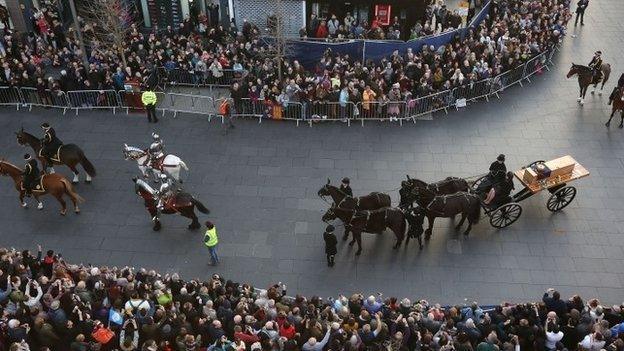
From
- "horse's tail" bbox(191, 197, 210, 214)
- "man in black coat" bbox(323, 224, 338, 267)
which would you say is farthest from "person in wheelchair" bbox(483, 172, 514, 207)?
"horse's tail" bbox(191, 197, 210, 214)

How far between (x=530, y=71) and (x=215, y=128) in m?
12.0

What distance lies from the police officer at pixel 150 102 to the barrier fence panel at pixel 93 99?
1.45 meters

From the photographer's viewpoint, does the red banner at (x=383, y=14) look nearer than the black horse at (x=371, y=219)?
No

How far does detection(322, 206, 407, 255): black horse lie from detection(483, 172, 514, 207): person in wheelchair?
7.71 ft

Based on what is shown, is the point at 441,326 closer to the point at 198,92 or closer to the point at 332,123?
the point at 332,123

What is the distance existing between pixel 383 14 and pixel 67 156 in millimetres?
14146

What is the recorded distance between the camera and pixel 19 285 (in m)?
12.2

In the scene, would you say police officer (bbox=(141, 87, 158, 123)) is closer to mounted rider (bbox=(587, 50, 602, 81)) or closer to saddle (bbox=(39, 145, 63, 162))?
saddle (bbox=(39, 145, 63, 162))

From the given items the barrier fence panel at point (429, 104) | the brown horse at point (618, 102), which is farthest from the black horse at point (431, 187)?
the brown horse at point (618, 102)

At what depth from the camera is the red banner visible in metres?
24.1

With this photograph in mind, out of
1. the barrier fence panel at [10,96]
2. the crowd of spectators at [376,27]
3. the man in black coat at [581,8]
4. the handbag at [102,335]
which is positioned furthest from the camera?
the man in black coat at [581,8]

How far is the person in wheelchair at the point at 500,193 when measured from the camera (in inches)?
569

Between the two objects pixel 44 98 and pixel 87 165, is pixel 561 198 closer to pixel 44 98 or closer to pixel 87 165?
pixel 87 165

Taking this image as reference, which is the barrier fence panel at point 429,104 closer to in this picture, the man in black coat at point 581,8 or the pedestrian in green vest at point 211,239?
the pedestrian in green vest at point 211,239
